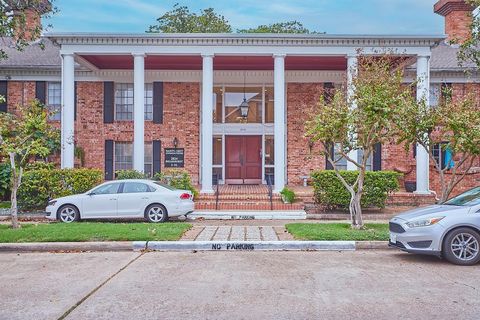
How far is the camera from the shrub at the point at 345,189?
1647 centimetres

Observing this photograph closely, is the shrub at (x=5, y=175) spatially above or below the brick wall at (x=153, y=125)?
below

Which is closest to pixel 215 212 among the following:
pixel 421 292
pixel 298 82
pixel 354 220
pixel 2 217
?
pixel 354 220

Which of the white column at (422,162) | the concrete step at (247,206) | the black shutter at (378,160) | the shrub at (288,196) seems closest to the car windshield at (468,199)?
the concrete step at (247,206)

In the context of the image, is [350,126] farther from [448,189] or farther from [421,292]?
[421,292]

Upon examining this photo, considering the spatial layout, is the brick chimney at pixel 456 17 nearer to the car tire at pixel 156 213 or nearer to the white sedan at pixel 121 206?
the white sedan at pixel 121 206

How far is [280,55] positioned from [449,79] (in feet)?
A: 27.5

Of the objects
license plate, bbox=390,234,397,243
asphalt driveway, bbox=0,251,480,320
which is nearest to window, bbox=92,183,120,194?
asphalt driveway, bbox=0,251,480,320

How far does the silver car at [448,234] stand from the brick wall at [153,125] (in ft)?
46.6

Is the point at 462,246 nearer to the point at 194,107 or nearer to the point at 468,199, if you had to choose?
the point at 468,199

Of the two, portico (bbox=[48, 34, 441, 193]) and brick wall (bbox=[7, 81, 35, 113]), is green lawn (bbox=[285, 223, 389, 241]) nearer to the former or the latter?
portico (bbox=[48, 34, 441, 193])

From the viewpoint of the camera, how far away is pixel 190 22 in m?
41.5

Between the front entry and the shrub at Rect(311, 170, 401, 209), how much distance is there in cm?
618

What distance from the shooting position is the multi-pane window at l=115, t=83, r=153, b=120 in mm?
22453

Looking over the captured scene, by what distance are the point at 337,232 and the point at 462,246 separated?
3326 millimetres
